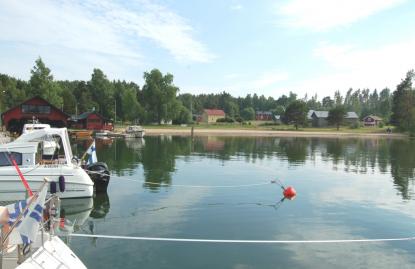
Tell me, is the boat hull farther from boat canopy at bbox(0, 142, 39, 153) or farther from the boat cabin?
boat canopy at bbox(0, 142, 39, 153)

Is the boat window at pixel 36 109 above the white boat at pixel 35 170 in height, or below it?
above

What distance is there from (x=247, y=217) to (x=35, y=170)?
1281 centimetres

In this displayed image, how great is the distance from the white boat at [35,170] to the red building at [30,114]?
6046 cm

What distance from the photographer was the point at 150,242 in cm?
1773

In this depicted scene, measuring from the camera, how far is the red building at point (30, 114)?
80.4 metres

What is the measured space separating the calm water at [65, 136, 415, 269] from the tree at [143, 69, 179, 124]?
94638mm

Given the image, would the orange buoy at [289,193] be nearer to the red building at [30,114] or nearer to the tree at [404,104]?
the red building at [30,114]

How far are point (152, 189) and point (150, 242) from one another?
1239cm

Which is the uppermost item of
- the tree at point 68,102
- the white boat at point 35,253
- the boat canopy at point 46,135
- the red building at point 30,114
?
the tree at point 68,102

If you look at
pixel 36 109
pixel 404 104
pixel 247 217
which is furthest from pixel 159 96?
pixel 247 217

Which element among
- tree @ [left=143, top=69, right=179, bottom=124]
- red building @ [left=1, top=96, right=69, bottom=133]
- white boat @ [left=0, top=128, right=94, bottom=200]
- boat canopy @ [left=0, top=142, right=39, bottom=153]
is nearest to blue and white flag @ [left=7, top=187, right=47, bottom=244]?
white boat @ [left=0, top=128, right=94, bottom=200]

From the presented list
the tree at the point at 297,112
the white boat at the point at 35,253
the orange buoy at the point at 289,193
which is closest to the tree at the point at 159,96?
the tree at the point at 297,112

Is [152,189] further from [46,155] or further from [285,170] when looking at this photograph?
[285,170]

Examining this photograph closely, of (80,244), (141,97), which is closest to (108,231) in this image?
(80,244)
